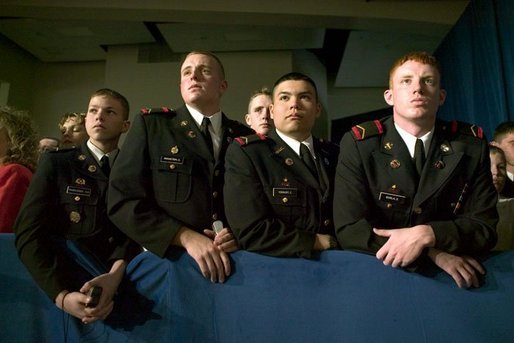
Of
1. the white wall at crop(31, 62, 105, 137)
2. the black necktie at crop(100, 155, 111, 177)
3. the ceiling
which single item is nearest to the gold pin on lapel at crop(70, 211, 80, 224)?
the black necktie at crop(100, 155, 111, 177)

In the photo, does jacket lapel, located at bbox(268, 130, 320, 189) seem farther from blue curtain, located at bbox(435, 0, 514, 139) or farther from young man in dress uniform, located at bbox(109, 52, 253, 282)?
blue curtain, located at bbox(435, 0, 514, 139)

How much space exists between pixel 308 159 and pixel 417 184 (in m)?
0.47

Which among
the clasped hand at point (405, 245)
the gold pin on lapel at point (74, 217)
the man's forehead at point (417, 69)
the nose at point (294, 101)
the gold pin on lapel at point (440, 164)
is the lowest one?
the gold pin on lapel at point (74, 217)

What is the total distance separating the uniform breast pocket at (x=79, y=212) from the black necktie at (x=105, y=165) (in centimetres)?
16

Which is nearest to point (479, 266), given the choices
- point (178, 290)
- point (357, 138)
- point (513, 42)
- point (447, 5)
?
point (357, 138)

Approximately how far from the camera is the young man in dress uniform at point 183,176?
5.02 ft

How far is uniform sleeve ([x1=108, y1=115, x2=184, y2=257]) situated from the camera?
1543 mm

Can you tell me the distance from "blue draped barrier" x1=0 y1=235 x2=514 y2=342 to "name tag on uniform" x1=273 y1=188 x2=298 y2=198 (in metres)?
0.32

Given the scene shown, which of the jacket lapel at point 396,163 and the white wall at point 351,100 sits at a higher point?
the white wall at point 351,100

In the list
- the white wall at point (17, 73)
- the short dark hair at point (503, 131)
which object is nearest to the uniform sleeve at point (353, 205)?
the short dark hair at point (503, 131)

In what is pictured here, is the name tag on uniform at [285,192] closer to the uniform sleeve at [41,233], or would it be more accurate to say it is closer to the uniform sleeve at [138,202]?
the uniform sleeve at [138,202]

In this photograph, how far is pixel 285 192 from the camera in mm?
1711

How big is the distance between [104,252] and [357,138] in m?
1.18

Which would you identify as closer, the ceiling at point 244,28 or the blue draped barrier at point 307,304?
the blue draped barrier at point 307,304
